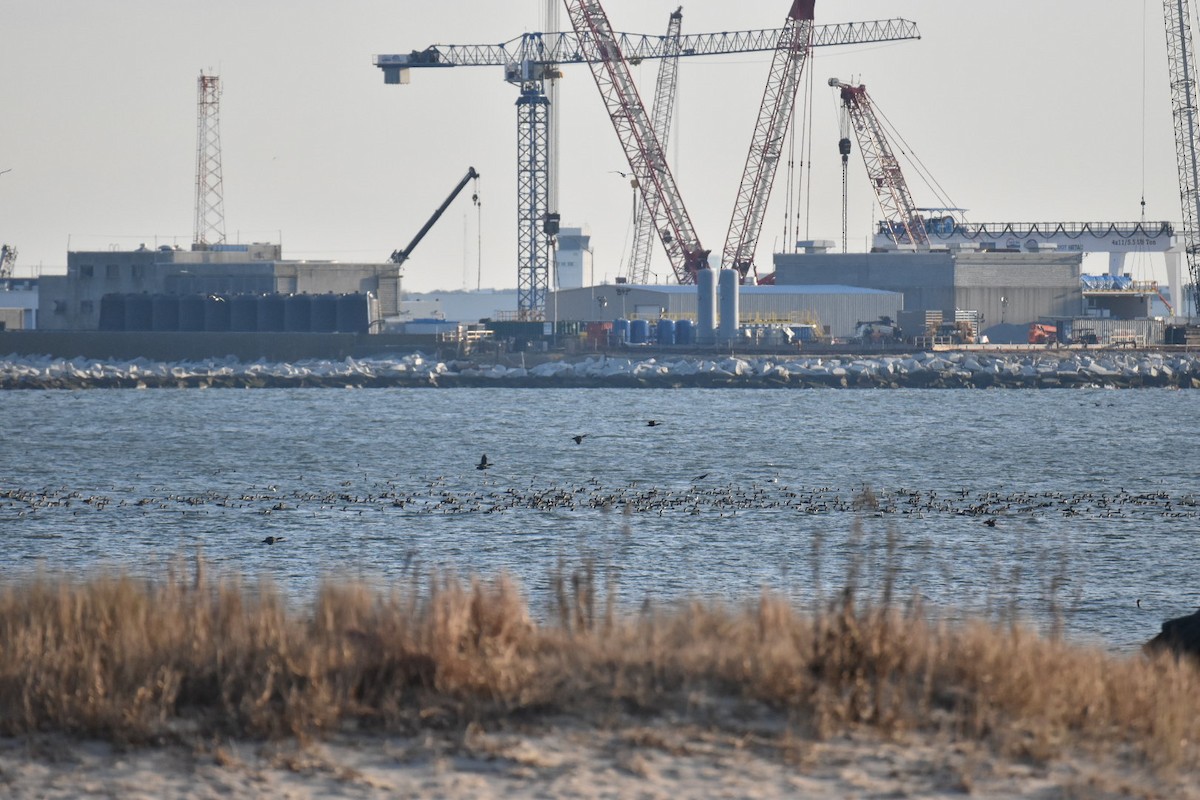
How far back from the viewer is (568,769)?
28.9 feet

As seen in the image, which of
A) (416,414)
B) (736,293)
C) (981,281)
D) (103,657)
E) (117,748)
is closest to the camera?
(117,748)

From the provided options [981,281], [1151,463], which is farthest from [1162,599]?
[981,281]

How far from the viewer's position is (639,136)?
4210 inches

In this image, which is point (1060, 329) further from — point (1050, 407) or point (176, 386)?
point (176, 386)

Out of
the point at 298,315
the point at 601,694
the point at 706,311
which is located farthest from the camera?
the point at 298,315

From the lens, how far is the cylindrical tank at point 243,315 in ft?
317

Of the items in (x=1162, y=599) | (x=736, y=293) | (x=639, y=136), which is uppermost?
(x=639, y=136)

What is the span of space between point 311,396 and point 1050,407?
3412 cm

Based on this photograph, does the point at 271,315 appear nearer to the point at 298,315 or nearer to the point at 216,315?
the point at 298,315

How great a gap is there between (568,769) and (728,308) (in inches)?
3224

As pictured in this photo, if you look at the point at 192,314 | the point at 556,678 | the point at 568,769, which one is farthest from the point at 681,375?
the point at 568,769

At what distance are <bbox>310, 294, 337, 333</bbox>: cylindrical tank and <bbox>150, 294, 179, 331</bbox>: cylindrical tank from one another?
896 centimetres

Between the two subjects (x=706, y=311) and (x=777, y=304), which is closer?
(x=706, y=311)

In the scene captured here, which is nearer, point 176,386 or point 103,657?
point 103,657
